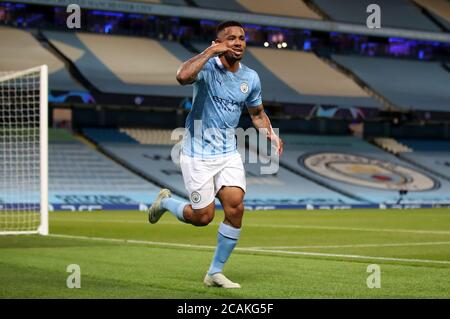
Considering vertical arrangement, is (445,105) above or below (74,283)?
below

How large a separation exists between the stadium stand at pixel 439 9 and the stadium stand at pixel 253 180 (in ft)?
57.7

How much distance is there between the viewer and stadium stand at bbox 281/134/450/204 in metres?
42.9

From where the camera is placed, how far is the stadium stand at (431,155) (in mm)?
48625

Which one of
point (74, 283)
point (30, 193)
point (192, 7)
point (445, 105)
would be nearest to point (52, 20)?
point (192, 7)

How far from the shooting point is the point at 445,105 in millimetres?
51688

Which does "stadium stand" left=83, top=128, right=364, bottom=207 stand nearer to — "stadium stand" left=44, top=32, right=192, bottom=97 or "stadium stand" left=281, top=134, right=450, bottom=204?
"stadium stand" left=281, top=134, right=450, bottom=204

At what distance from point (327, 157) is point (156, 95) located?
9668 mm

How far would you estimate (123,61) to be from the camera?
151 ft

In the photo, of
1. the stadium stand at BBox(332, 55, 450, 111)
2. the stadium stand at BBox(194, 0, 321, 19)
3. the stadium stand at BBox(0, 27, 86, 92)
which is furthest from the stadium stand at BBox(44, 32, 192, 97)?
the stadium stand at BBox(332, 55, 450, 111)

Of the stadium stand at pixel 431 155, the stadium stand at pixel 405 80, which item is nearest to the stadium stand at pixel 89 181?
the stadium stand at pixel 431 155

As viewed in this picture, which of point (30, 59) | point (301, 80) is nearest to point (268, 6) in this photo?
point (301, 80)

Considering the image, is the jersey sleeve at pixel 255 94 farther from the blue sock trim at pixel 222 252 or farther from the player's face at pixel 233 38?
the blue sock trim at pixel 222 252

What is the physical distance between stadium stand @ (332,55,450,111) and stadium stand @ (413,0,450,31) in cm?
287
